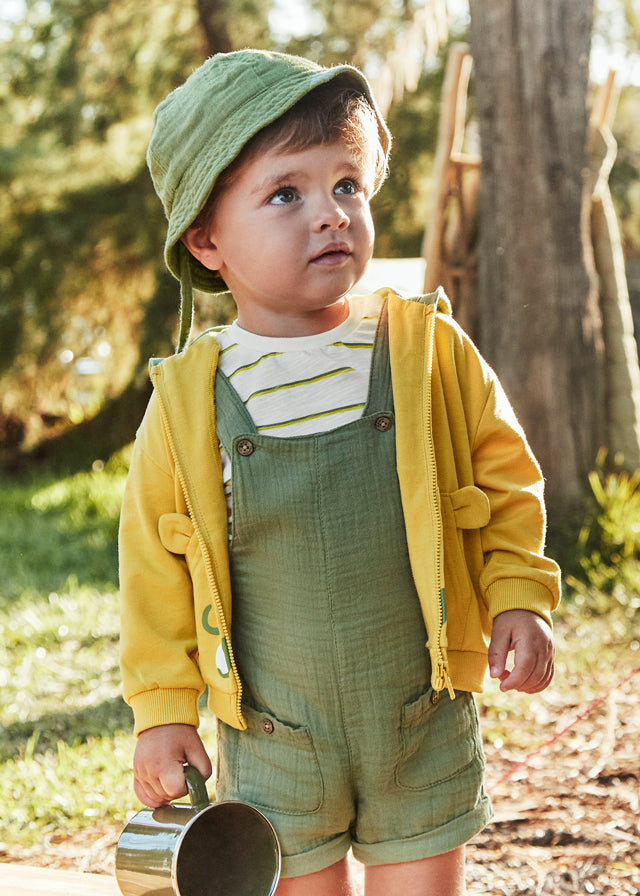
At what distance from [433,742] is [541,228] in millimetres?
3670

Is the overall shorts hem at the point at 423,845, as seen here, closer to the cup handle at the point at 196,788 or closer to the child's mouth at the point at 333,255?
the cup handle at the point at 196,788

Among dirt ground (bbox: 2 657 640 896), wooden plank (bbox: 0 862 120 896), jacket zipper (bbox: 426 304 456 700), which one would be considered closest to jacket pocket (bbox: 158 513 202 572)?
jacket zipper (bbox: 426 304 456 700)

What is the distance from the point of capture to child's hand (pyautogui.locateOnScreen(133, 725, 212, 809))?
154 centimetres

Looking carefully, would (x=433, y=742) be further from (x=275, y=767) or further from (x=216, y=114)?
(x=216, y=114)

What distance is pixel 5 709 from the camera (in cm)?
361

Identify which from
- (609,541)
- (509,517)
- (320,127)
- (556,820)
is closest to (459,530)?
(509,517)

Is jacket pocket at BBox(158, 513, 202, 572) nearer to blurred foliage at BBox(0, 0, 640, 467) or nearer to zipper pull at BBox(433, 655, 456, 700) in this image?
zipper pull at BBox(433, 655, 456, 700)

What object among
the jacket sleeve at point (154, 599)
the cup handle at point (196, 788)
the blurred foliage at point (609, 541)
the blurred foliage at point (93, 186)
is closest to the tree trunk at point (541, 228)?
the blurred foliage at point (609, 541)

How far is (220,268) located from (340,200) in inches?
10.5

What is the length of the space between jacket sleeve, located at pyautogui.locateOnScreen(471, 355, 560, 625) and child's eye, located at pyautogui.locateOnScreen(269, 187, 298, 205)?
399mm

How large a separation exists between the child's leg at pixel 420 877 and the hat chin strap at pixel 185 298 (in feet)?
2.98

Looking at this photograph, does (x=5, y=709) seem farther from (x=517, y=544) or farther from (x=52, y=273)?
(x=52, y=273)

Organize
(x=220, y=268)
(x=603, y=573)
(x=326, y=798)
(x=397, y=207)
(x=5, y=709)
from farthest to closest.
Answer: (x=397, y=207) → (x=603, y=573) → (x=5, y=709) → (x=220, y=268) → (x=326, y=798)

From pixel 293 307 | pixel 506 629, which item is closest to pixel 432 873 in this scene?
pixel 506 629
